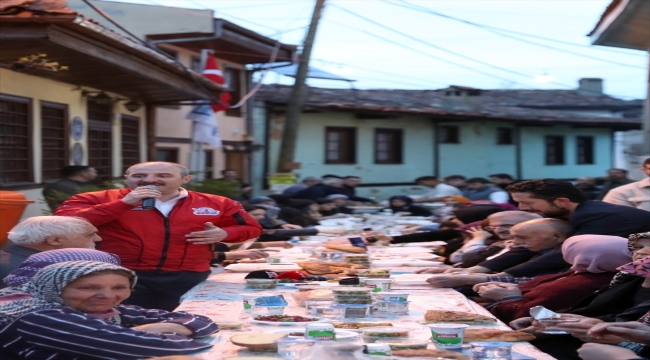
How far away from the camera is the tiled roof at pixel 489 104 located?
77.1ft

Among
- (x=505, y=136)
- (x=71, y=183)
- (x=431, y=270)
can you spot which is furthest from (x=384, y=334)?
(x=505, y=136)

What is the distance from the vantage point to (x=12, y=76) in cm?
1051

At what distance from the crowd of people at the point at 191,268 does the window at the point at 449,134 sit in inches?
755

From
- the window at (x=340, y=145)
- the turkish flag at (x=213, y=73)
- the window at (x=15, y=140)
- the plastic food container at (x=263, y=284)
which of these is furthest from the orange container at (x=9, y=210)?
the window at (x=340, y=145)

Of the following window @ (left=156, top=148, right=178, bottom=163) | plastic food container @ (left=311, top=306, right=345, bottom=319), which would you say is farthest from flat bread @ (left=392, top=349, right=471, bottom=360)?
window @ (left=156, top=148, right=178, bottom=163)

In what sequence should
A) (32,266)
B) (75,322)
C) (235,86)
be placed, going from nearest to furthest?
(75,322) → (32,266) → (235,86)

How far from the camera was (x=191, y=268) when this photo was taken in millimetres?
5480

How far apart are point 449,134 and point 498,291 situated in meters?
22.3

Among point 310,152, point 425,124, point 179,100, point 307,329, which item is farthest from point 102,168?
point 425,124

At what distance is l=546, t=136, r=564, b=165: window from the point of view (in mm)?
29391

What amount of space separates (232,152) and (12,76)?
34.6 feet

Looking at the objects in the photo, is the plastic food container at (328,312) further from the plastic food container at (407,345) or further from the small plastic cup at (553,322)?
the small plastic cup at (553,322)

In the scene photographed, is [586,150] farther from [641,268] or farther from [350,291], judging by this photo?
[641,268]

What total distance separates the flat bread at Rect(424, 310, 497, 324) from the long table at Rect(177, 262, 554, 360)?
0.15 feet
